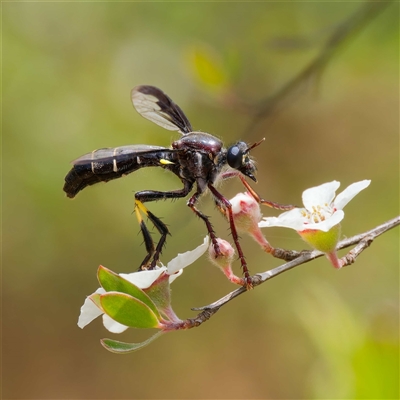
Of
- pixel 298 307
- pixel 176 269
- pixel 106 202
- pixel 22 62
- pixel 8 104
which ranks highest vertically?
pixel 22 62

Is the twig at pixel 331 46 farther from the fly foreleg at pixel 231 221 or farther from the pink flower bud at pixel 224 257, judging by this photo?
the pink flower bud at pixel 224 257

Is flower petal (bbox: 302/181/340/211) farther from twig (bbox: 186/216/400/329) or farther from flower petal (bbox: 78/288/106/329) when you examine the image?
flower petal (bbox: 78/288/106/329)

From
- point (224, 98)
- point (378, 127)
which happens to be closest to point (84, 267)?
point (224, 98)

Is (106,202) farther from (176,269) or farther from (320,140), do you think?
(176,269)

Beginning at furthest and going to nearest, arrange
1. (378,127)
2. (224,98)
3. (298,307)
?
1. (378,127)
2. (224,98)
3. (298,307)

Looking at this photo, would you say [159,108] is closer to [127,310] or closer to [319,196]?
[319,196]
